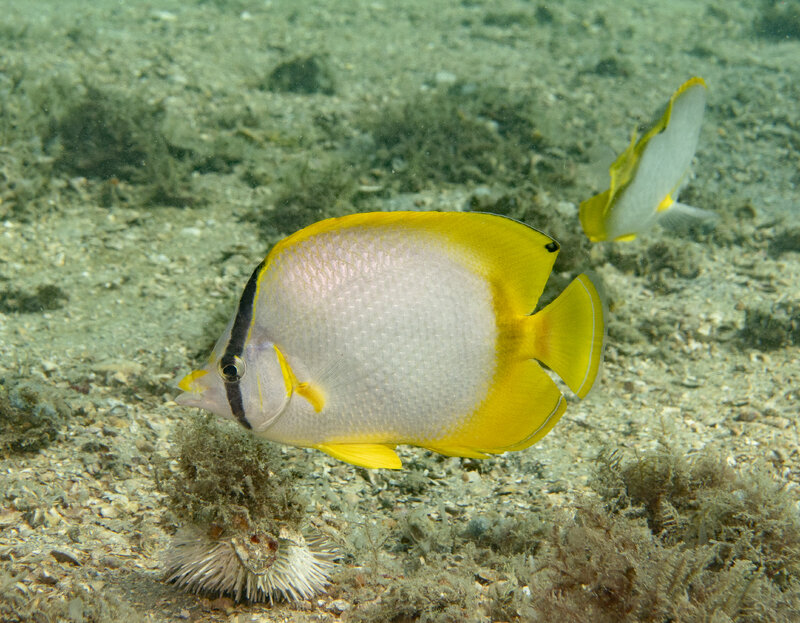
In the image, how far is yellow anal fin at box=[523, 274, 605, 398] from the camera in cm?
172

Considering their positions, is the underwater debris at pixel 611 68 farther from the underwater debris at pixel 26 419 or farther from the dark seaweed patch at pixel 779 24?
the underwater debris at pixel 26 419

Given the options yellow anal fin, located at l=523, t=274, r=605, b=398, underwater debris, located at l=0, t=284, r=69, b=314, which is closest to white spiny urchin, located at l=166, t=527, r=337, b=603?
yellow anal fin, located at l=523, t=274, r=605, b=398

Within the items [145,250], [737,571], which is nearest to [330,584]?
[737,571]

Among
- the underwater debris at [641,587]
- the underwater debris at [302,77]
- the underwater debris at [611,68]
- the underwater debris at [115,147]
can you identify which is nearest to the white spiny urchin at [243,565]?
the underwater debris at [641,587]

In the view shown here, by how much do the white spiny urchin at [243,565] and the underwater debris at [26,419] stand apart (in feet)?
4.90

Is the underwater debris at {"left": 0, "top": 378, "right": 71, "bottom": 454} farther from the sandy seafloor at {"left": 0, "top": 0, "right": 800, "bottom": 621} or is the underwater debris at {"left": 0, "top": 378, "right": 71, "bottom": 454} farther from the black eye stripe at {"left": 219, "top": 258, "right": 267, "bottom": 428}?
the black eye stripe at {"left": 219, "top": 258, "right": 267, "bottom": 428}

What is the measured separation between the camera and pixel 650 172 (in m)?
3.19

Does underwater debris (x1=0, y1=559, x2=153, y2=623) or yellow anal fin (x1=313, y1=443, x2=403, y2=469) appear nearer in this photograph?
yellow anal fin (x1=313, y1=443, x2=403, y2=469)

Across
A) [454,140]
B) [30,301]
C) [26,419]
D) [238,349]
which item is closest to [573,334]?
[238,349]

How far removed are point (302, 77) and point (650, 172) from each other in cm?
744

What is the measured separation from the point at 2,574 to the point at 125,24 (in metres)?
11.5

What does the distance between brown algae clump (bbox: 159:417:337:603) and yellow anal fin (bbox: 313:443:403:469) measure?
94 cm

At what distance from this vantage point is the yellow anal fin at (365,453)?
1817 mm

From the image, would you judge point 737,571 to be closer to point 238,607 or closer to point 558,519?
point 558,519
